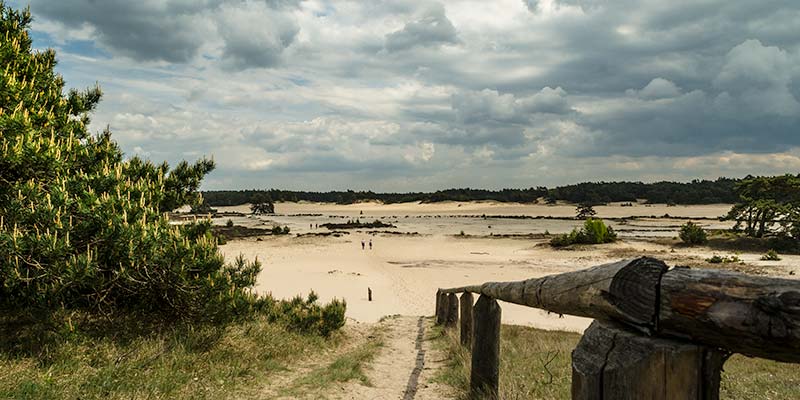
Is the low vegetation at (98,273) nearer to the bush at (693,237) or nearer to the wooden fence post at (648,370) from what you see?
the wooden fence post at (648,370)

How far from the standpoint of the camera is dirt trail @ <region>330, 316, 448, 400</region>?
7.20m

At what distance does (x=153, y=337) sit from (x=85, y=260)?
8.80 feet

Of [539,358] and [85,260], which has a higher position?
[85,260]

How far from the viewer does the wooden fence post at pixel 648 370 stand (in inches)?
70.2

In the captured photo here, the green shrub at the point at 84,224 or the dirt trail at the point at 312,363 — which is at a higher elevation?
the green shrub at the point at 84,224

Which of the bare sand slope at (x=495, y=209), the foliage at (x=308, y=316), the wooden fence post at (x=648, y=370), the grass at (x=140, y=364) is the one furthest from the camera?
the bare sand slope at (x=495, y=209)

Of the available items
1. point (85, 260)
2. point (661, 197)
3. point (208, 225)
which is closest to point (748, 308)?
point (85, 260)

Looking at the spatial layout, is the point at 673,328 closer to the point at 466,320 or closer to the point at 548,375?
the point at 548,375

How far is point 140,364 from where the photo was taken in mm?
7234

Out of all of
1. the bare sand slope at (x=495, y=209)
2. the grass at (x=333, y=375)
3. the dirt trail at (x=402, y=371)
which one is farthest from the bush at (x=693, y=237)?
the bare sand slope at (x=495, y=209)

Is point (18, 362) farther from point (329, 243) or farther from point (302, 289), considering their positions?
point (329, 243)

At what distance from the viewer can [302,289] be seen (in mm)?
24031

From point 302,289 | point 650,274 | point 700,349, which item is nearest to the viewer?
point 700,349

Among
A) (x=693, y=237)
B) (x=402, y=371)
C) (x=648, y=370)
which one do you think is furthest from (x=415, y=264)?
(x=648, y=370)
